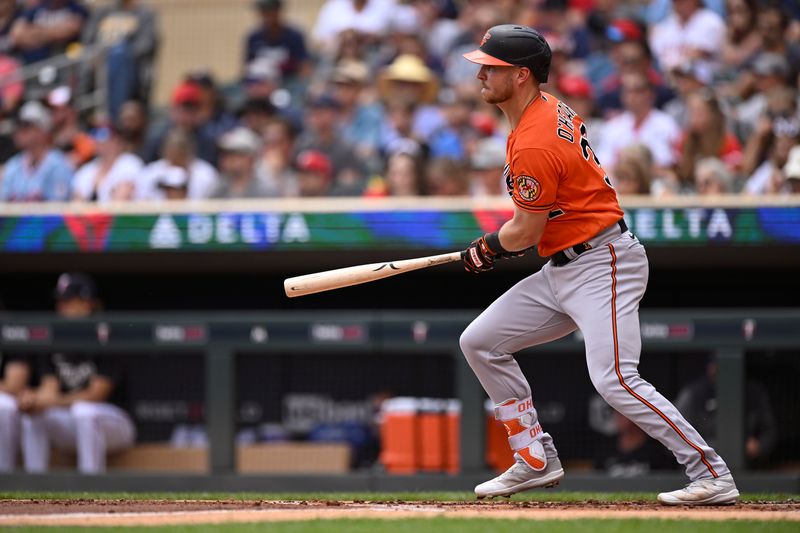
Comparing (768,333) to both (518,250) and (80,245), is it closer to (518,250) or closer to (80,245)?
(518,250)

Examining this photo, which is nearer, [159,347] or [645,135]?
[159,347]

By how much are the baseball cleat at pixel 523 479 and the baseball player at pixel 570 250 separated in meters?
0.42

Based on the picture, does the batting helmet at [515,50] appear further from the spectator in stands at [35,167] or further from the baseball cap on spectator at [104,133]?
the baseball cap on spectator at [104,133]

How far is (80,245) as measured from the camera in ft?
24.4

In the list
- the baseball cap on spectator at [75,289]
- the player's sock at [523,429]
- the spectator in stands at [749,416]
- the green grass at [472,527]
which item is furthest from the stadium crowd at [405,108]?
the green grass at [472,527]

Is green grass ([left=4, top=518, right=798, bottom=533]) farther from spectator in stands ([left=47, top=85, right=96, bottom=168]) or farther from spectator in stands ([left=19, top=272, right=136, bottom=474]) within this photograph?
spectator in stands ([left=47, top=85, right=96, bottom=168])

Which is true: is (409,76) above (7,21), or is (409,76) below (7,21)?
below

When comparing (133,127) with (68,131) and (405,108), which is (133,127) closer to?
(68,131)

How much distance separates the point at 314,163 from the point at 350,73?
1.49 meters

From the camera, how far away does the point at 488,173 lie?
7.72 metres

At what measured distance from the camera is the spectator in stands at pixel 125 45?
10109 mm

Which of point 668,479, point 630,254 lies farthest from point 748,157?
point 630,254

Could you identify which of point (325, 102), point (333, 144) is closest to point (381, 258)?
point (333, 144)

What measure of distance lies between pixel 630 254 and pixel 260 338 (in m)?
3.15
